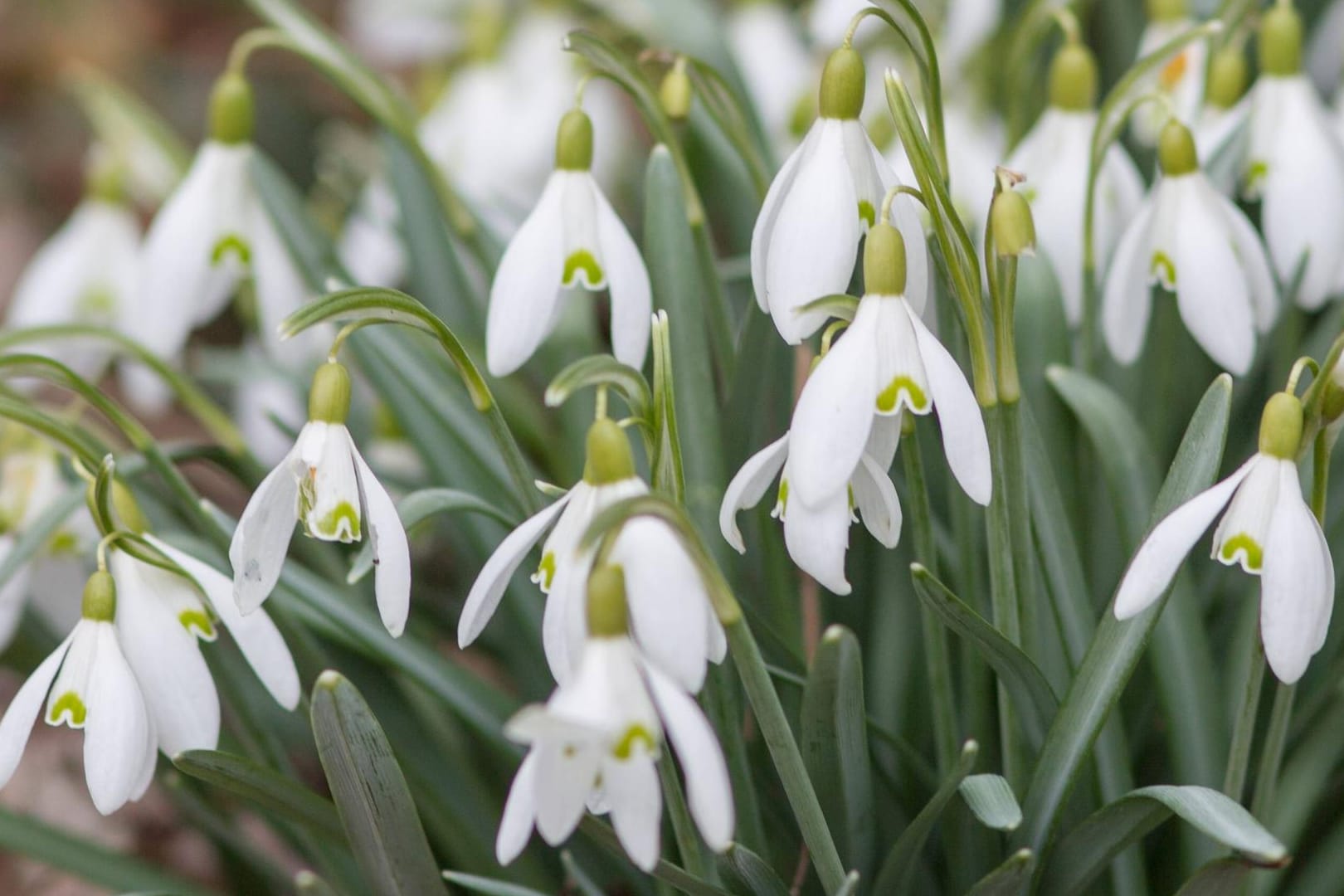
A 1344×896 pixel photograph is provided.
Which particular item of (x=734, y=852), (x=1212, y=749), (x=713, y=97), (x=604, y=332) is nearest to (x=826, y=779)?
(x=734, y=852)

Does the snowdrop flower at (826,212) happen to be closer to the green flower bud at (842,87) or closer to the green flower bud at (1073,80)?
the green flower bud at (842,87)

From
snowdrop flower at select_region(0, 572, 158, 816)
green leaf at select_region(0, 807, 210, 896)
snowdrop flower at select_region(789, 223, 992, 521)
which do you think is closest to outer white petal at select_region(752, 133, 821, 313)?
snowdrop flower at select_region(789, 223, 992, 521)

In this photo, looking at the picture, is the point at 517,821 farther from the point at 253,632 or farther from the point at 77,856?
the point at 77,856

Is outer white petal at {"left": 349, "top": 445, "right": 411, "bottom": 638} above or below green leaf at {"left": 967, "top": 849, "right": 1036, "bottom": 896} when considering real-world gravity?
above

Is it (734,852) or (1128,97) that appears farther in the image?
(1128,97)

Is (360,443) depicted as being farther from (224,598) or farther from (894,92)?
(894,92)

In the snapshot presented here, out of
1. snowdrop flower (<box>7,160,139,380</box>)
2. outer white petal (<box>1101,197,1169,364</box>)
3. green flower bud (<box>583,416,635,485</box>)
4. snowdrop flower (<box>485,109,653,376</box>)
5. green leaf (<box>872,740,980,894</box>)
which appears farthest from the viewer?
snowdrop flower (<box>7,160,139,380</box>)

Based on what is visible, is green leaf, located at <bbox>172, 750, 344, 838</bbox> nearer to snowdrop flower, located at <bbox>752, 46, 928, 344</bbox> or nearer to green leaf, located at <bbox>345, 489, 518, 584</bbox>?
green leaf, located at <bbox>345, 489, 518, 584</bbox>
